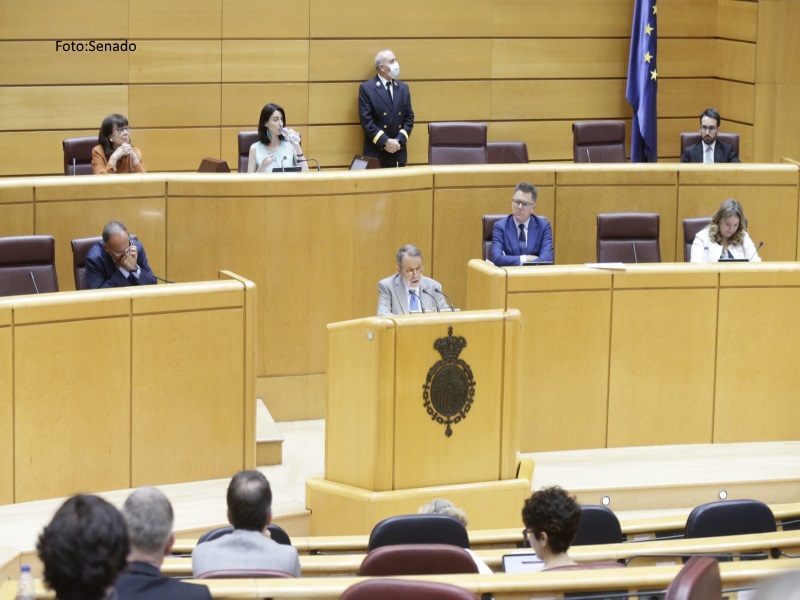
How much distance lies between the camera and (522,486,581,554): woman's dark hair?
3803 mm

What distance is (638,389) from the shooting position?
6848mm

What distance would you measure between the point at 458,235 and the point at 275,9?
3.13 m

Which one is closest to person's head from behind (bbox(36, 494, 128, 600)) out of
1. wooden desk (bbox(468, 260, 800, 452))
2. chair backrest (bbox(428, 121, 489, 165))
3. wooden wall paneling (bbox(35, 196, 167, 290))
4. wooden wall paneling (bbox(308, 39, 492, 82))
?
wooden desk (bbox(468, 260, 800, 452))

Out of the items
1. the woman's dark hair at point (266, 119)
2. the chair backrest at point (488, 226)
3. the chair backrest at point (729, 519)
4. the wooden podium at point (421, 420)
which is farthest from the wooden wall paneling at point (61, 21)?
the chair backrest at point (729, 519)

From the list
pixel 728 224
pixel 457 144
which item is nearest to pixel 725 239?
pixel 728 224

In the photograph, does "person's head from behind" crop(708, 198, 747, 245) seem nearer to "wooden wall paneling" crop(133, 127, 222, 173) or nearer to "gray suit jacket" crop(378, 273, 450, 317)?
"gray suit jacket" crop(378, 273, 450, 317)

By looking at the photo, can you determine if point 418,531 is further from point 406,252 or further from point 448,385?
point 406,252

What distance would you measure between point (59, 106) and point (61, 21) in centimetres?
61

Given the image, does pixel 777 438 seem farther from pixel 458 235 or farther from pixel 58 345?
pixel 58 345

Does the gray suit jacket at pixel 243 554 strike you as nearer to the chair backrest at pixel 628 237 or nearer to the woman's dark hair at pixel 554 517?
the woman's dark hair at pixel 554 517

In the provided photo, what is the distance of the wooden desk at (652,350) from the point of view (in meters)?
Answer: 6.76

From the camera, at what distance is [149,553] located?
3.12 metres

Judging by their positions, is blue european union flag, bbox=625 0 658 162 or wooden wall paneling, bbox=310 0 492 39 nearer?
wooden wall paneling, bbox=310 0 492 39

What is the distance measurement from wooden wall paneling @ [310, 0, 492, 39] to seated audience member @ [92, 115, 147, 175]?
2.85m
